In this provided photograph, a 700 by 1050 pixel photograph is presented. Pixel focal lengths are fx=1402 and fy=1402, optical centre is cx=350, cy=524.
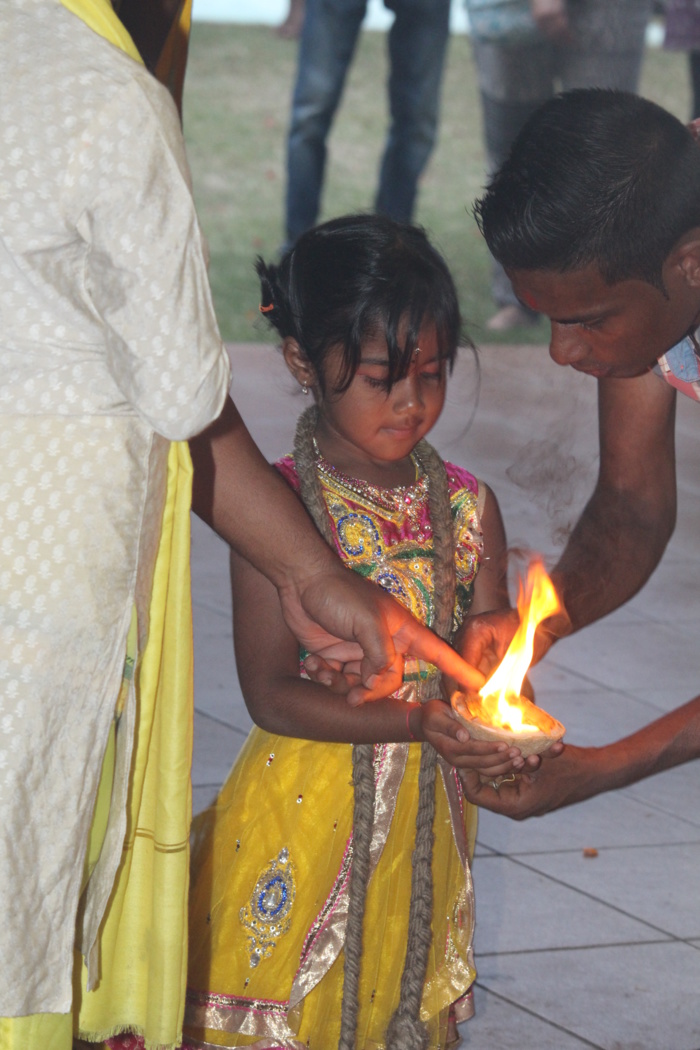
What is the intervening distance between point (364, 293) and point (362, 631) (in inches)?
21.3

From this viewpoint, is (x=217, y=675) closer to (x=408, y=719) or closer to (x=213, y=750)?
(x=213, y=750)

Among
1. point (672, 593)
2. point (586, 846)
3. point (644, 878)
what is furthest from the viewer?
point (672, 593)

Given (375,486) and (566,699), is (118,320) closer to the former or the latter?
(375,486)

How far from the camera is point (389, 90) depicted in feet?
27.2

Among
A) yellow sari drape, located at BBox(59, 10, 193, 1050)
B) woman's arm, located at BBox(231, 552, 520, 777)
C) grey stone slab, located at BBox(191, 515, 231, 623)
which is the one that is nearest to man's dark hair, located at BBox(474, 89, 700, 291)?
woman's arm, located at BBox(231, 552, 520, 777)

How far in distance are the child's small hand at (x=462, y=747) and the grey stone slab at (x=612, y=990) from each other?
72 centimetres

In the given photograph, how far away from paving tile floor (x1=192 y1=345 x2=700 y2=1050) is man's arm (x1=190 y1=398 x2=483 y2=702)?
1.86 ft

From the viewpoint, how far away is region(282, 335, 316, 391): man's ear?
7.15 feet

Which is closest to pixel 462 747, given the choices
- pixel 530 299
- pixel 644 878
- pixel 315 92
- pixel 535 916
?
pixel 530 299

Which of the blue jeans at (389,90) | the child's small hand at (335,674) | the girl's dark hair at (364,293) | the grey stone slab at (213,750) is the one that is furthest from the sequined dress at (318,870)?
the blue jeans at (389,90)

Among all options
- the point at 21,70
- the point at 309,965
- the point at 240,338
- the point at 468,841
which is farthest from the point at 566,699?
the point at 240,338

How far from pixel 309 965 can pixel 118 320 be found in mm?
1152

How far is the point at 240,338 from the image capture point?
7.78 metres

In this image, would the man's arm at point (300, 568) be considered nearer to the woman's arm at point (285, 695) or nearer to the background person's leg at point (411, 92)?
the woman's arm at point (285, 695)
